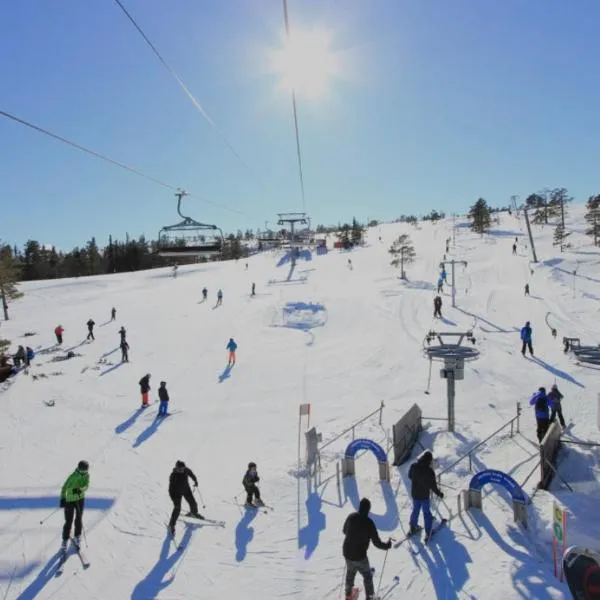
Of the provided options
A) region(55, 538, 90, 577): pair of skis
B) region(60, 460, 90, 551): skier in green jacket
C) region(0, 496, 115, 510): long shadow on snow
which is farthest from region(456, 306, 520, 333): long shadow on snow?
region(55, 538, 90, 577): pair of skis

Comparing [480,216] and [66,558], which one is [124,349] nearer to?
[66,558]

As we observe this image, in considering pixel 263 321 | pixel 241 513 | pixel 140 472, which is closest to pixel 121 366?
pixel 263 321

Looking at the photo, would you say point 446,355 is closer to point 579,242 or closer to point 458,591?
point 458,591

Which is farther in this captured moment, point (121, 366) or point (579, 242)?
point (579, 242)

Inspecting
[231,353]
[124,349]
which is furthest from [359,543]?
[124,349]

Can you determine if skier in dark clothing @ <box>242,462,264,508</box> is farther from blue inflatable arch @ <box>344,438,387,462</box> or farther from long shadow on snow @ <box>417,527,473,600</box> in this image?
long shadow on snow @ <box>417,527,473,600</box>

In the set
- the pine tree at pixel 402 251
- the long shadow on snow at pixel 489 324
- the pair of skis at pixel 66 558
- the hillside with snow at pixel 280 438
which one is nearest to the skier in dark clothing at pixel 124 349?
the hillside with snow at pixel 280 438
